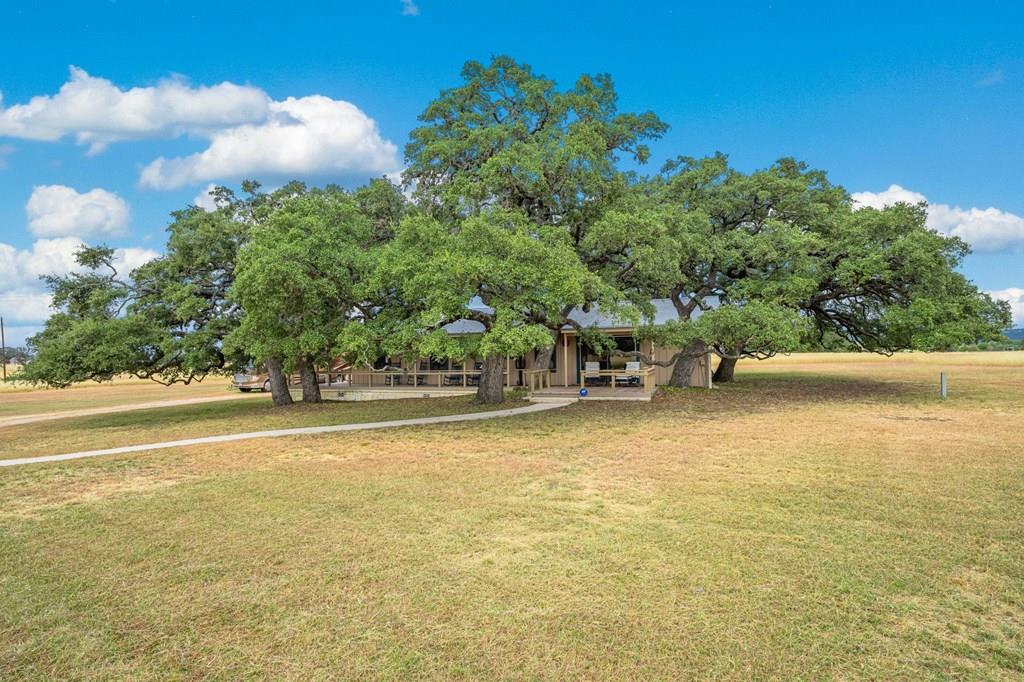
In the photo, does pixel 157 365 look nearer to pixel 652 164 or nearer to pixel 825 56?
pixel 652 164

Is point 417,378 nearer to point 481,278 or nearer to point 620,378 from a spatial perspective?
point 620,378

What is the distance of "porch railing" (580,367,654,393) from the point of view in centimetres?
2036

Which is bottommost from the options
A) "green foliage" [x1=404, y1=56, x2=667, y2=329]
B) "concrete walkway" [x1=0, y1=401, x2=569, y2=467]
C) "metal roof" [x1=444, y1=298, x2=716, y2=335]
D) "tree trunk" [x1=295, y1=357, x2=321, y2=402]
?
"concrete walkway" [x1=0, y1=401, x2=569, y2=467]

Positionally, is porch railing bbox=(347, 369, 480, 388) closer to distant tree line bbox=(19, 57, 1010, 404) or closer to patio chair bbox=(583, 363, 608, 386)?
distant tree line bbox=(19, 57, 1010, 404)

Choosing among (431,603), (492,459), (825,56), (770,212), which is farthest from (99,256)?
(825,56)

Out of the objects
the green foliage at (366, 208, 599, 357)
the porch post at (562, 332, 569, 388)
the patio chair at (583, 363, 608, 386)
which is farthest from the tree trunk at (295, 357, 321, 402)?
the patio chair at (583, 363, 608, 386)

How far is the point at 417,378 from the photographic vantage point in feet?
84.9

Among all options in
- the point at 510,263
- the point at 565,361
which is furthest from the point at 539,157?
the point at 565,361

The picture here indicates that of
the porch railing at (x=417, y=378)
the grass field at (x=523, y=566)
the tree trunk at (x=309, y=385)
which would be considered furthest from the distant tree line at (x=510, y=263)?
the grass field at (x=523, y=566)

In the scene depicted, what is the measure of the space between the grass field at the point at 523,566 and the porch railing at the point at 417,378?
13720 millimetres

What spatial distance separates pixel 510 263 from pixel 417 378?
44.5ft

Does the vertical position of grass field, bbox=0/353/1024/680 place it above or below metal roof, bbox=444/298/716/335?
below

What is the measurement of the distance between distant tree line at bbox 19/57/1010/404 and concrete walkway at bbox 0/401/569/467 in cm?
185

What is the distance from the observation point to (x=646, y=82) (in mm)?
23141
